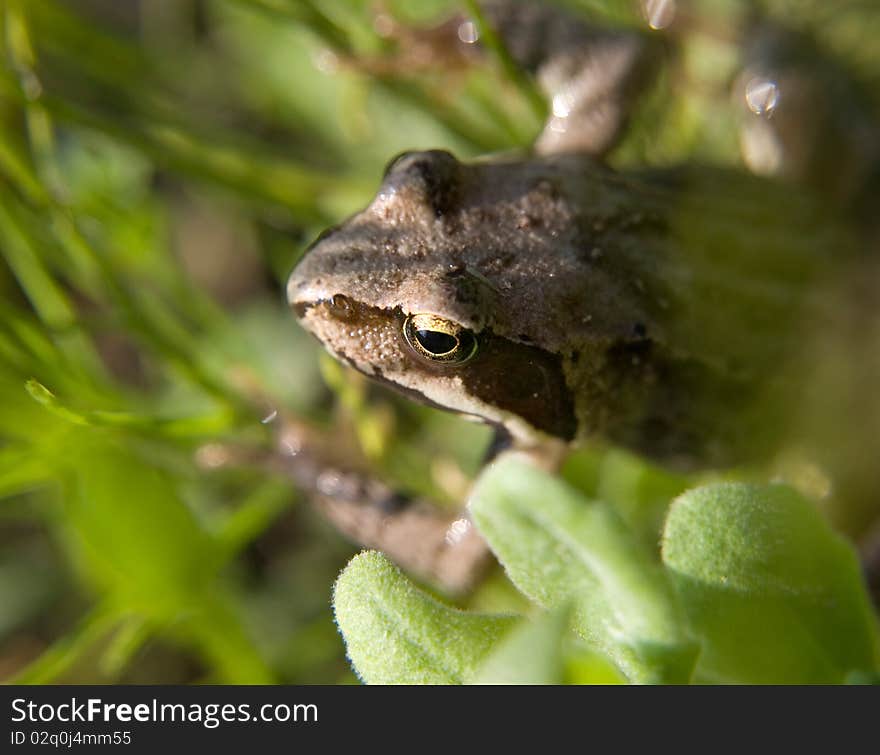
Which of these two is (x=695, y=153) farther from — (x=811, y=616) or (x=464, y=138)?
(x=811, y=616)

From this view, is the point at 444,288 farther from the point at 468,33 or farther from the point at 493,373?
the point at 468,33

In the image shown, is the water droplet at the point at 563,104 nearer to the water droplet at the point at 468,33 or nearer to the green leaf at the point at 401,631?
the water droplet at the point at 468,33

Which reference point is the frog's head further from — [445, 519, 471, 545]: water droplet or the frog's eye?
[445, 519, 471, 545]: water droplet

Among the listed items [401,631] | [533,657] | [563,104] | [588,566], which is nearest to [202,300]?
[563,104]

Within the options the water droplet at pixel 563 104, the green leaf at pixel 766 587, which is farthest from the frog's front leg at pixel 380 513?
the water droplet at pixel 563 104

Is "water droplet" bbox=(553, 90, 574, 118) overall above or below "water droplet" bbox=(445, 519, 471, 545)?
above

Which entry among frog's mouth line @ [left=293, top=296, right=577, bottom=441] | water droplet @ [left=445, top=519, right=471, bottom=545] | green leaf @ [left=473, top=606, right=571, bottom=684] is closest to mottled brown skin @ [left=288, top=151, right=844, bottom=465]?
frog's mouth line @ [left=293, top=296, right=577, bottom=441]
